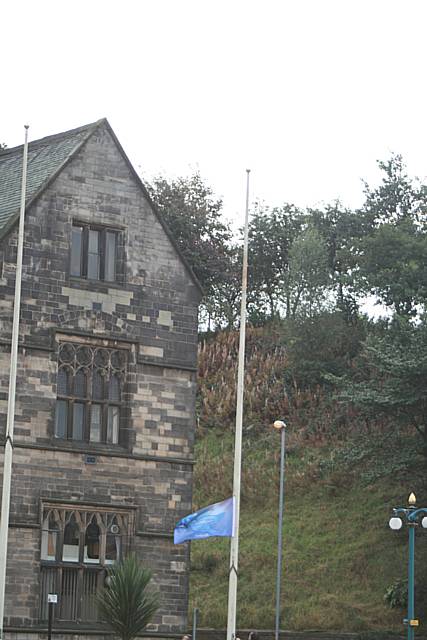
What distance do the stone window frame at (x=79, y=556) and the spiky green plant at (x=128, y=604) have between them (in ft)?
6.79

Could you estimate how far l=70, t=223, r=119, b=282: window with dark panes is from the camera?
40562mm

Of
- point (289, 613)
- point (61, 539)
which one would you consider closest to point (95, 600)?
point (61, 539)

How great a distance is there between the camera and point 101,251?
4109 cm

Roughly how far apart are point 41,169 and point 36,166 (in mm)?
612

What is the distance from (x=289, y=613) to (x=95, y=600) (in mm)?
16024

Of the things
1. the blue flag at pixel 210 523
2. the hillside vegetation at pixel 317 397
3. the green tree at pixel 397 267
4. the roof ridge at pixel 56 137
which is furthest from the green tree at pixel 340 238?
the blue flag at pixel 210 523

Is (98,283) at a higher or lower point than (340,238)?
lower

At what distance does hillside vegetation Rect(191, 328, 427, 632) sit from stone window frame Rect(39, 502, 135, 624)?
554 inches

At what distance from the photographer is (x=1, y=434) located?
38.2 m

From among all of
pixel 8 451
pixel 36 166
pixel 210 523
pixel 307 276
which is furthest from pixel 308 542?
pixel 8 451

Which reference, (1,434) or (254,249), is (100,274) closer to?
(1,434)

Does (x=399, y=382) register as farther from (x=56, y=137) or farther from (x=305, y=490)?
(x=56, y=137)

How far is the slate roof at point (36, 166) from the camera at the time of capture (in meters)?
40.2

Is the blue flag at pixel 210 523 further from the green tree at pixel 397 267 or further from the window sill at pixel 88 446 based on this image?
the green tree at pixel 397 267
